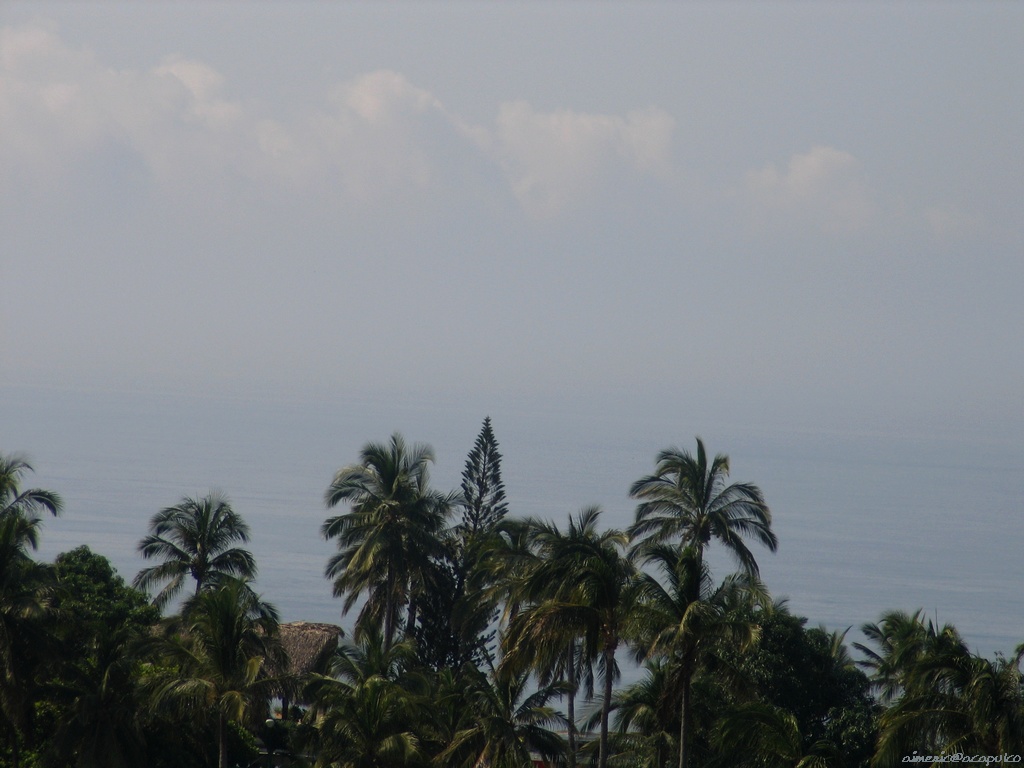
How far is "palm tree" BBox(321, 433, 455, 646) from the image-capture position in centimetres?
3553

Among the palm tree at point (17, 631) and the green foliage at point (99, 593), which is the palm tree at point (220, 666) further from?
the green foliage at point (99, 593)

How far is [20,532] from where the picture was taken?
83.9ft

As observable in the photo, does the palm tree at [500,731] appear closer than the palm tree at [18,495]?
Yes

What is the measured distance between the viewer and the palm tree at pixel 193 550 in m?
34.3

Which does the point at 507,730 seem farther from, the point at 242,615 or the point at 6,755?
the point at 6,755

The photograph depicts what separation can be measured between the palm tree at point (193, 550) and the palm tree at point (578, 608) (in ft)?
51.1

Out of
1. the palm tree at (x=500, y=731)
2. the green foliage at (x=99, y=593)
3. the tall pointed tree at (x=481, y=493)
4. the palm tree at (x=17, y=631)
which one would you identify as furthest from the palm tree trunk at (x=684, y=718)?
the tall pointed tree at (x=481, y=493)

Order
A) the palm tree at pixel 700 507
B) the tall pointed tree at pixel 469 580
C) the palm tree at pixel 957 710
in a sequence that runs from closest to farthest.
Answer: the palm tree at pixel 957 710 → the palm tree at pixel 700 507 → the tall pointed tree at pixel 469 580

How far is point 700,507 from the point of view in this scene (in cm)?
2953

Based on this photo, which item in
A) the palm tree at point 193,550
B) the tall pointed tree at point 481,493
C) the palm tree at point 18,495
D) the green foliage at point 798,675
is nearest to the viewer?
the green foliage at point 798,675

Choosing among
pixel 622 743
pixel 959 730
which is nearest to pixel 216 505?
pixel 622 743

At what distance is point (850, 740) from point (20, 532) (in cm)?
1792

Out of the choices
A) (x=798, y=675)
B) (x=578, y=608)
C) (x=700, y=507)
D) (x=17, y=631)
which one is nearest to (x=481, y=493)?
(x=700, y=507)

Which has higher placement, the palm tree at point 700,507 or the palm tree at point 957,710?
the palm tree at point 700,507
